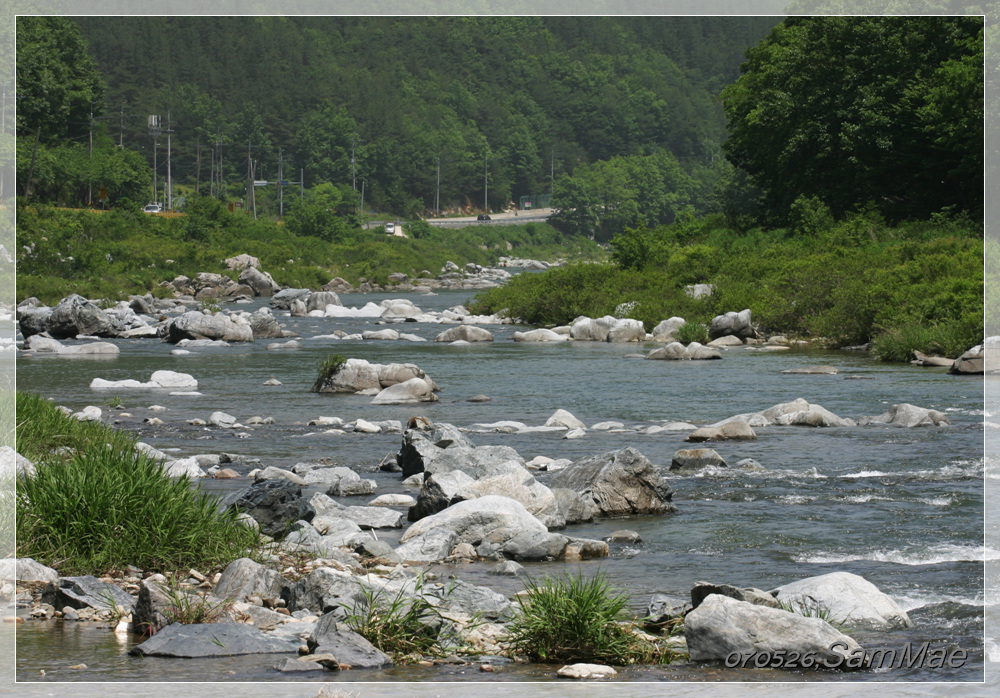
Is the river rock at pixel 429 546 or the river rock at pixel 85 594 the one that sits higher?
the river rock at pixel 85 594

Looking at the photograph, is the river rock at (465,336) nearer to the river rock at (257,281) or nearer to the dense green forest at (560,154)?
the dense green forest at (560,154)

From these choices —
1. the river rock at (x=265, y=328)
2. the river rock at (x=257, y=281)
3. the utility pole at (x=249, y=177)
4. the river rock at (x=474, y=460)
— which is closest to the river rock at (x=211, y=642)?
the river rock at (x=474, y=460)

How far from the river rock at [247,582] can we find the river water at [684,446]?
2.84 feet

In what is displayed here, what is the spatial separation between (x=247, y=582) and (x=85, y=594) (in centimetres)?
90

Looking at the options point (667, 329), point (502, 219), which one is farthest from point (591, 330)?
point (502, 219)

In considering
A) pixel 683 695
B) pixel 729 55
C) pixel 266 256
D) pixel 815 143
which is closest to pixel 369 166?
pixel 729 55

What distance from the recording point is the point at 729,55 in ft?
313

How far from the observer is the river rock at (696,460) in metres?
12.6

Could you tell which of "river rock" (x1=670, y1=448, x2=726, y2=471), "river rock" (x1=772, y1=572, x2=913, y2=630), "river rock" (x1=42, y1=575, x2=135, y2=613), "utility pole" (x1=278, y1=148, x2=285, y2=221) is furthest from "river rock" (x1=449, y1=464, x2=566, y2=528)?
"utility pole" (x1=278, y1=148, x2=285, y2=221)

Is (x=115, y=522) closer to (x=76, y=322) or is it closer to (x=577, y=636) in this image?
(x=577, y=636)

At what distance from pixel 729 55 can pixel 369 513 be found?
90942 millimetres

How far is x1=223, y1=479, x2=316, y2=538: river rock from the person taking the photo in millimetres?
9242

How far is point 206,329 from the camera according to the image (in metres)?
30.8

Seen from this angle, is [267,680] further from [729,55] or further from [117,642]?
[729,55]
